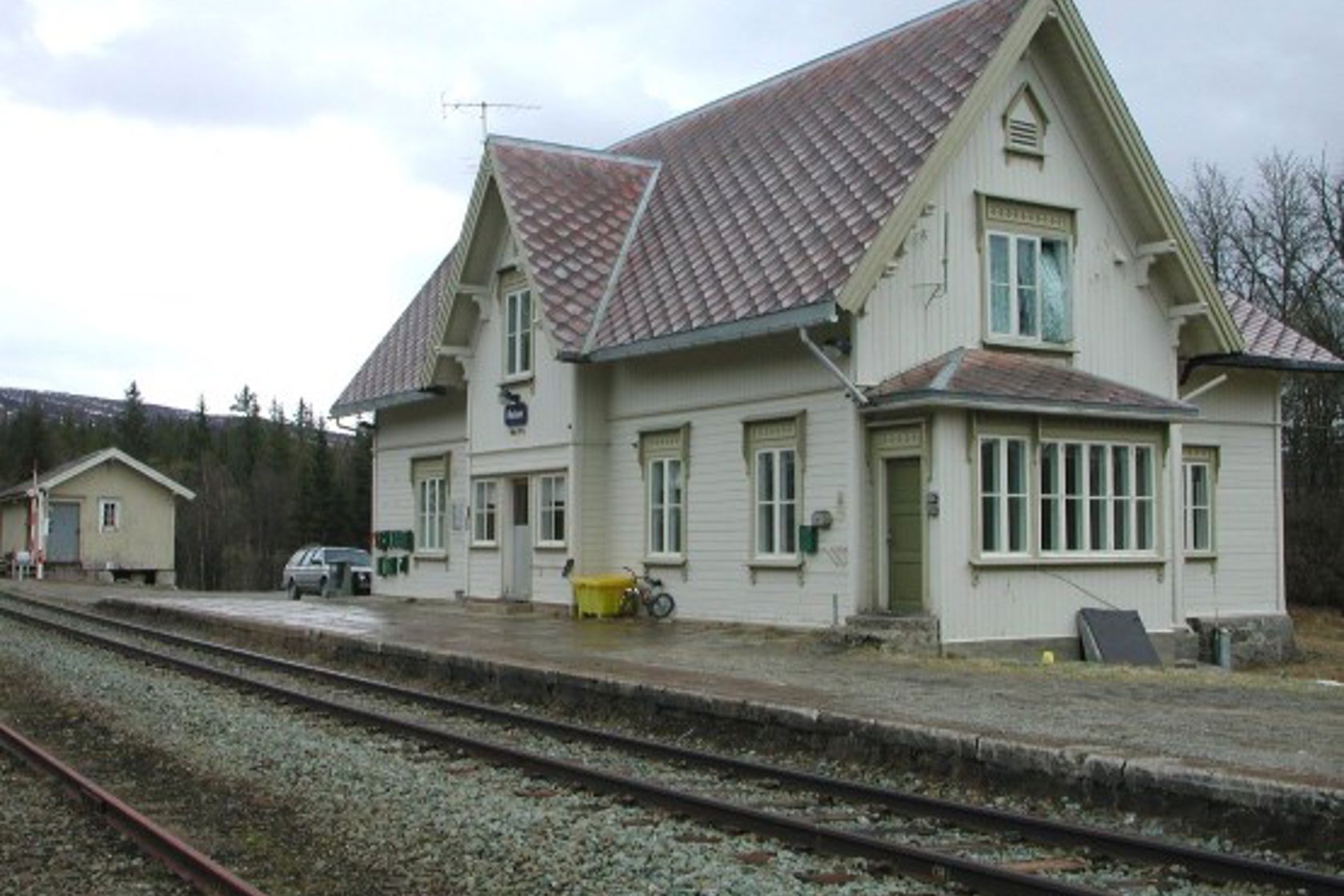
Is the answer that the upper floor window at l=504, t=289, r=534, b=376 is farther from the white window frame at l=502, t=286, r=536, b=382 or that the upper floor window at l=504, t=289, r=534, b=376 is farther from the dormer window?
the dormer window

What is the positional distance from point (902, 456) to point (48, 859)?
11.9 m

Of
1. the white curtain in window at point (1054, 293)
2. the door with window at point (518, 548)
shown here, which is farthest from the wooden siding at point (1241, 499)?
the door with window at point (518, 548)

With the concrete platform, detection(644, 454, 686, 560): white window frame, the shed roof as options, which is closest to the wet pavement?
the concrete platform

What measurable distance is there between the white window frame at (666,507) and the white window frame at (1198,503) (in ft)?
24.2

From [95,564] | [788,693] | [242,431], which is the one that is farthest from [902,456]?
[242,431]

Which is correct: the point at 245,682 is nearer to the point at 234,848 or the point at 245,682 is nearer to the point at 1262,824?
the point at 234,848

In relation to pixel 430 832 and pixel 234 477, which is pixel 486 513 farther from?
pixel 234 477

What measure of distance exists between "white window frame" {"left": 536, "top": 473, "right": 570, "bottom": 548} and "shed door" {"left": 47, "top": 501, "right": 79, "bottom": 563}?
37941 mm

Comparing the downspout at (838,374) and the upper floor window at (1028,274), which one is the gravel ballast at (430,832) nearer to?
the downspout at (838,374)

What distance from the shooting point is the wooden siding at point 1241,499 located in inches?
888

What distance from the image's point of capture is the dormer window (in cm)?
1966

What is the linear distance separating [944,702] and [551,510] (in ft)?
39.1

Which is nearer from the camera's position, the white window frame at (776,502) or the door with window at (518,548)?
the white window frame at (776,502)

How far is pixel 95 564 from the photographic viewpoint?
56.9 m
